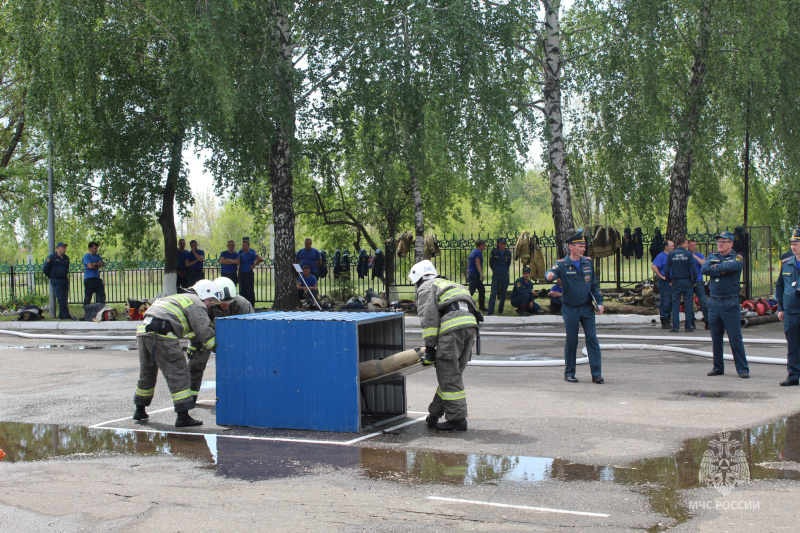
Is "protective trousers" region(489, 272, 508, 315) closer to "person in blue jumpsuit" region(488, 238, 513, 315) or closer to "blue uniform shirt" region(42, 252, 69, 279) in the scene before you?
"person in blue jumpsuit" region(488, 238, 513, 315)

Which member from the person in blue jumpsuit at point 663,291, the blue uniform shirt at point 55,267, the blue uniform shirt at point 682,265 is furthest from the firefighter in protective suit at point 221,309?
the blue uniform shirt at point 55,267

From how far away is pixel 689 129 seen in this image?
1908cm

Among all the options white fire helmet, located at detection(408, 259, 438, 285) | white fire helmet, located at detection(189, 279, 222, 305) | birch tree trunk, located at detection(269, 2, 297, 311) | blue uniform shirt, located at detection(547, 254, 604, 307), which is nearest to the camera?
white fire helmet, located at detection(408, 259, 438, 285)

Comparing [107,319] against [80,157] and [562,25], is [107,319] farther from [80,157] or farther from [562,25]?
[562,25]

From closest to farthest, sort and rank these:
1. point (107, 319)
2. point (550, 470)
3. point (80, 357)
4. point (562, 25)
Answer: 1. point (550, 470)
2. point (80, 357)
3. point (107, 319)
4. point (562, 25)

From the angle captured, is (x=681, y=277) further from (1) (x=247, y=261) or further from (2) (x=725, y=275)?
(1) (x=247, y=261)

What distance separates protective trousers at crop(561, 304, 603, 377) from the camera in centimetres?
973

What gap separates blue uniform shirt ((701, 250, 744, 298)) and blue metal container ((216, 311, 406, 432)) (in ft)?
15.2

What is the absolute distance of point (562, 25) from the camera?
25.7 metres

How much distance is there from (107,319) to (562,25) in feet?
58.1

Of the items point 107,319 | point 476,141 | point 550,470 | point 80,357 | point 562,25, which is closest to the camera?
point 550,470

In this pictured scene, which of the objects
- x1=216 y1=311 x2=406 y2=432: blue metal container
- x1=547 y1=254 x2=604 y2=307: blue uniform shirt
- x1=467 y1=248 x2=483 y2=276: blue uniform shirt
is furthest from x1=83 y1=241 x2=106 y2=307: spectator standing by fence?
x1=547 y1=254 x2=604 y2=307: blue uniform shirt

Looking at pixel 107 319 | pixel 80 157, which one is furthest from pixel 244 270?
pixel 80 157

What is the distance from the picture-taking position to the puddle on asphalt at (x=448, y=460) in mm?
5484
